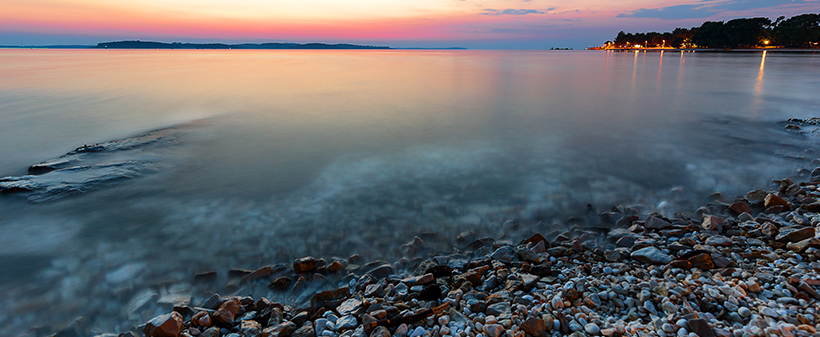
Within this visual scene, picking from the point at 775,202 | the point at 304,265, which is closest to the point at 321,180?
the point at 304,265

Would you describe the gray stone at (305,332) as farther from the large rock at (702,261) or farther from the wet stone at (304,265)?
the large rock at (702,261)

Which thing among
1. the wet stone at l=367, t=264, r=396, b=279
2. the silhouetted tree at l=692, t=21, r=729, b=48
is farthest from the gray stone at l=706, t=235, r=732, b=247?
the silhouetted tree at l=692, t=21, r=729, b=48

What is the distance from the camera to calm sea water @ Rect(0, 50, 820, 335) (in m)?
4.14

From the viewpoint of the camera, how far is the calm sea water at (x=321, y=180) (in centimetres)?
414

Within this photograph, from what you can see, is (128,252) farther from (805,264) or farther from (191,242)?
(805,264)

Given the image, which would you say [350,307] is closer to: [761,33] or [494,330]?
[494,330]

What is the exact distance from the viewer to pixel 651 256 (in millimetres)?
3756

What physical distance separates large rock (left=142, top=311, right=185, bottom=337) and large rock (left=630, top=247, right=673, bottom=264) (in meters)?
4.18

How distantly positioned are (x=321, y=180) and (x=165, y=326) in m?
3.76

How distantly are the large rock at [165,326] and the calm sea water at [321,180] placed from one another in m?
0.40

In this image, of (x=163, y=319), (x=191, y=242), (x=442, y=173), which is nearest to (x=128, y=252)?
(x=191, y=242)

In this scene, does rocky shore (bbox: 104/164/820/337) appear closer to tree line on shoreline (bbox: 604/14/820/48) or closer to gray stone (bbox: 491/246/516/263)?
gray stone (bbox: 491/246/516/263)

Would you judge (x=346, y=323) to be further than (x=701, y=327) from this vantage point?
Yes

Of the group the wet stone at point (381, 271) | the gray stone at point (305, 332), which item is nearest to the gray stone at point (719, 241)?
the wet stone at point (381, 271)
